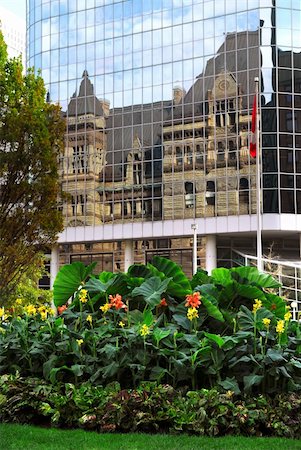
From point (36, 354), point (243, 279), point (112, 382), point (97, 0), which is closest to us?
point (112, 382)

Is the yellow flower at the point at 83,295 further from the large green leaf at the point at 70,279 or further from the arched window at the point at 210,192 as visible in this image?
the arched window at the point at 210,192

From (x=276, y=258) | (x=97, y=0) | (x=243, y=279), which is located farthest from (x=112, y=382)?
(x=97, y=0)

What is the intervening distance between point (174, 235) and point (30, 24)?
23.5 meters

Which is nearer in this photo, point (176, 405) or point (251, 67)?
point (176, 405)

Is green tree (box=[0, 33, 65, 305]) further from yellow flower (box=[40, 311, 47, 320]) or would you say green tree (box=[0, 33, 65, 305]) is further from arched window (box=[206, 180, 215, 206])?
arched window (box=[206, 180, 215, 206])

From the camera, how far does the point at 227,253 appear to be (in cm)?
5412

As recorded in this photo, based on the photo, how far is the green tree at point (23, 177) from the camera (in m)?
14.8

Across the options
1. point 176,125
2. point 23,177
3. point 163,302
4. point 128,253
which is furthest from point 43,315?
point 128,253

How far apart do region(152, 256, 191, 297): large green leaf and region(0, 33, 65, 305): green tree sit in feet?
14.2

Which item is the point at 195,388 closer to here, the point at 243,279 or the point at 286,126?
the point at 243,279

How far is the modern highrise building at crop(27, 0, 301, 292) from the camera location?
2020 inches

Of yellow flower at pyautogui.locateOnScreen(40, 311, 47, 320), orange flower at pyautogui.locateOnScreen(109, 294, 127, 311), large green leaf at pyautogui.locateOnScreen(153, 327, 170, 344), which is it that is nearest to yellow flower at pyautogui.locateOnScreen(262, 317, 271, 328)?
large green leaf at pyautogui.locateOnScreen(153, 327, 170, 344)

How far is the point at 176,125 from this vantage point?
54.5 meters

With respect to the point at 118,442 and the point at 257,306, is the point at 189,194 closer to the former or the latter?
the point at 257,306
